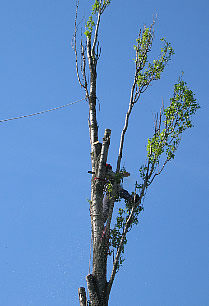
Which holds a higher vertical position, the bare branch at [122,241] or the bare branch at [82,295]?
the bare branch at [122,241]

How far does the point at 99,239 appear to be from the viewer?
9445 mm

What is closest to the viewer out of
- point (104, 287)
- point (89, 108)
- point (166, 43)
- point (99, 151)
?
point (104, 287)

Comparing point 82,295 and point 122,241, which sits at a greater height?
point 122,241

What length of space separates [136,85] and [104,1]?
2.09 metres

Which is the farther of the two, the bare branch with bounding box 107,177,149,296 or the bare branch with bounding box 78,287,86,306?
the bare branch with bounding box 107,177,149,296

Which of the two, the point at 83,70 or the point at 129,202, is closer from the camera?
the point at 129,202

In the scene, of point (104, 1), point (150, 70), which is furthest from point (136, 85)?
point (104, 1)

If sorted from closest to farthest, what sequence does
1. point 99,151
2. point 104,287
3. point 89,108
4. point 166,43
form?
point 104,287 < point 99,151 < point 89,108 < point 166,43

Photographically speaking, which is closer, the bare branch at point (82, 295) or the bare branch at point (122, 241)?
the bare branch at point (82, 295)

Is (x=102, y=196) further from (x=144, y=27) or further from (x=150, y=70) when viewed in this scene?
(x=144, y=27)

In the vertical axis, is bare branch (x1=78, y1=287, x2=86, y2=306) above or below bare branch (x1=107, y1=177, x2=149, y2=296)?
below

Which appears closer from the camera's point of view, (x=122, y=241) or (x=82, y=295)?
(x=82, y=295)

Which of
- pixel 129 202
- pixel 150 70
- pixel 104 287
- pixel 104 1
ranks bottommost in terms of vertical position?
pixel 104 287

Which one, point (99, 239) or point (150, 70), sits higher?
point (150, 70)
